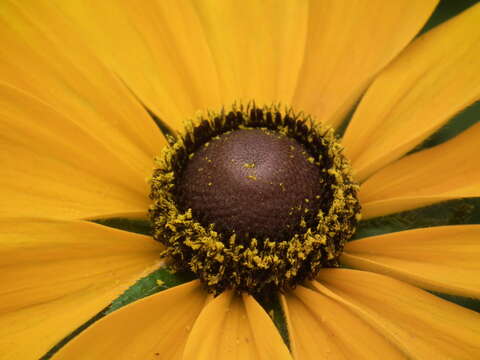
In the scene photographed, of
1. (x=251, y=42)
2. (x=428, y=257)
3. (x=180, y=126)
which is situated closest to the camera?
(x=428, y=257)

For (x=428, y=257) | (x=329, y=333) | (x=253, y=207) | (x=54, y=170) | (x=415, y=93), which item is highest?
(x=415, y=93)

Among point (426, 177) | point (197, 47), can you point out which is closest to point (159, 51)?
point (197, 47)

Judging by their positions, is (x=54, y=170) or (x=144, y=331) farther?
(x=54, y=170)

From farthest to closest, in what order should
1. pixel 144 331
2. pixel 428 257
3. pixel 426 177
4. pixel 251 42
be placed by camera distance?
pixel 251 42, pixel 426 177, pixel 428 257, pixel 144 331

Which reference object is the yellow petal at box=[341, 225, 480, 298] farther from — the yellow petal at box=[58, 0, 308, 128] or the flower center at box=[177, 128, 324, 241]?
the yellow petal at box=[58, 0, 308, 128]

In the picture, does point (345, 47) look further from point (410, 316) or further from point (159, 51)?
point (410, 316)

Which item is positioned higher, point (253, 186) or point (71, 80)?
point (71, 80)

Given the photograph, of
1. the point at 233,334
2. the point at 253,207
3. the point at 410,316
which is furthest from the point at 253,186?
the point at 410,316

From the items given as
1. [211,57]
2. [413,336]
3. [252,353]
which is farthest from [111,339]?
[211,57]
